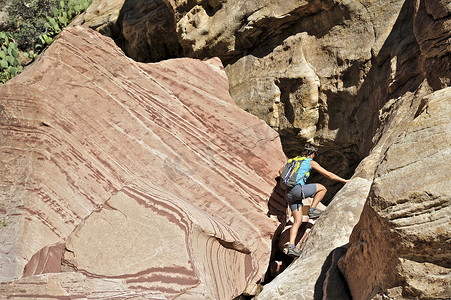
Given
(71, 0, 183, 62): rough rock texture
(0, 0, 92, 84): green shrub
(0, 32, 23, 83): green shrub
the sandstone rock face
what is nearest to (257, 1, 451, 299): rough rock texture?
the sandstone rock face

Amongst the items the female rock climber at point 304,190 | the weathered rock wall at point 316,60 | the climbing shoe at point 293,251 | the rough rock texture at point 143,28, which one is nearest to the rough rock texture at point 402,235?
the climbing shoe at point 293,251

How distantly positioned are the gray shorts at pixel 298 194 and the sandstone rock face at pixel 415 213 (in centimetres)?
313

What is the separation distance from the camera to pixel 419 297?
4.23 metres

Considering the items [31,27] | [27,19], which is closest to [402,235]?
[31,27]

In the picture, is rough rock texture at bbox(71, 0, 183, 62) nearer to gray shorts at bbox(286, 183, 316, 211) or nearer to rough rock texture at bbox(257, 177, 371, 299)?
gray shorts at bbox(286, 183, 316, 211)

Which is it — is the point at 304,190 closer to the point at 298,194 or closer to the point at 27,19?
the point at 298,194

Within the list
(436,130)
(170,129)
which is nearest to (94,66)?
(170,129)

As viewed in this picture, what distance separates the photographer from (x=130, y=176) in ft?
27.1

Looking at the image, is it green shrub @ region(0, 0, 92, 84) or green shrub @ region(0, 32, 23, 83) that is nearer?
green shrub @ region(0, 32, 23, 83)

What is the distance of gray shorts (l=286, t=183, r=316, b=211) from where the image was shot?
26.1 feet

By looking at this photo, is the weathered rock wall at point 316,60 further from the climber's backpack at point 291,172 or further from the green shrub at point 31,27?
the green shrub at point 31,27

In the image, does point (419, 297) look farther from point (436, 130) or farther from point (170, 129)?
point (170, 129)

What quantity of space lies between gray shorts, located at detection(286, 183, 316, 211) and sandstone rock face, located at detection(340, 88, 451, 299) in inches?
123

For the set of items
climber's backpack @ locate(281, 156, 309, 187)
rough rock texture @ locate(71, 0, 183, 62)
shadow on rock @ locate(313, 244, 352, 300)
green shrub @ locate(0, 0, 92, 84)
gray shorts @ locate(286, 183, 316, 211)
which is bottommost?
shadow on rock @ locate(313, 244, 352, 300)
